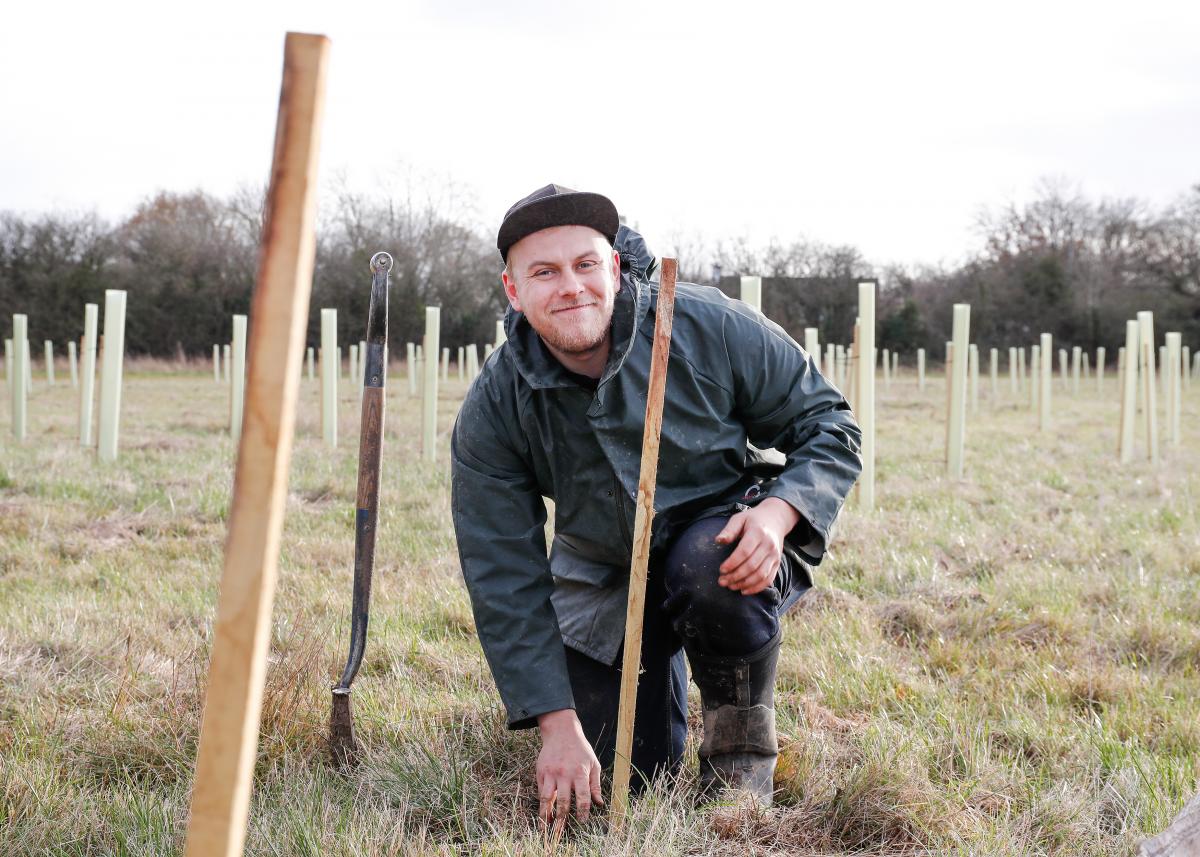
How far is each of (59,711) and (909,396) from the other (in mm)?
17488

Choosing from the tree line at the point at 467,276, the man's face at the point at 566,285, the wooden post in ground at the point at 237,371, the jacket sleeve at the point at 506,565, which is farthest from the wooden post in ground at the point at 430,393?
the tree line at the point at 467,276

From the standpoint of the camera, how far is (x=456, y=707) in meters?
2.51

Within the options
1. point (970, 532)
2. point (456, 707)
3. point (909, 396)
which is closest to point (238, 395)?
point (970, 532)

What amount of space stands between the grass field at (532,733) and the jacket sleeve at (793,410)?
0.57 meters

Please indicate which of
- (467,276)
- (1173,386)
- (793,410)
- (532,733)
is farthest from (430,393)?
(467,276)

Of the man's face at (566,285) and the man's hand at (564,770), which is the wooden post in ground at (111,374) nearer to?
the man's face at (566,285)

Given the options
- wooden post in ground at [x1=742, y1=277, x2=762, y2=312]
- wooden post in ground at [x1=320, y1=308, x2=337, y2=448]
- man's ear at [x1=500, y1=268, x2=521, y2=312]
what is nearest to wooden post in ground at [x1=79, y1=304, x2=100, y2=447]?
wooden post in ground at [x1=320, y1=308, x2=337, y2=448]

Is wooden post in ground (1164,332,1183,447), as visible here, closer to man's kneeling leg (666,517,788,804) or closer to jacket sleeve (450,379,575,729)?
man's kneeling leg (666,517,788,804)

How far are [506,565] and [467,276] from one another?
93.2 feet

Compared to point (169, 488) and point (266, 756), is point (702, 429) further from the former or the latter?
point (169, 488)

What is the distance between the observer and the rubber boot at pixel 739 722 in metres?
2.12

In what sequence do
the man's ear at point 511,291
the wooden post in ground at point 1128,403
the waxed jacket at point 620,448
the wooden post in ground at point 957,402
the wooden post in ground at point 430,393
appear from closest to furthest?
the waxed jacket at point 620,448
the man's ear at point 511,291
the wooden post in ground at point 957,402
the wooden post in ground at point 430,393
the wooden post in ground at point 1128,403

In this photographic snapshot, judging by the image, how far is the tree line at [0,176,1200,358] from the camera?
90.0ft

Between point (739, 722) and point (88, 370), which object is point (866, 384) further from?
point (88, 370)
